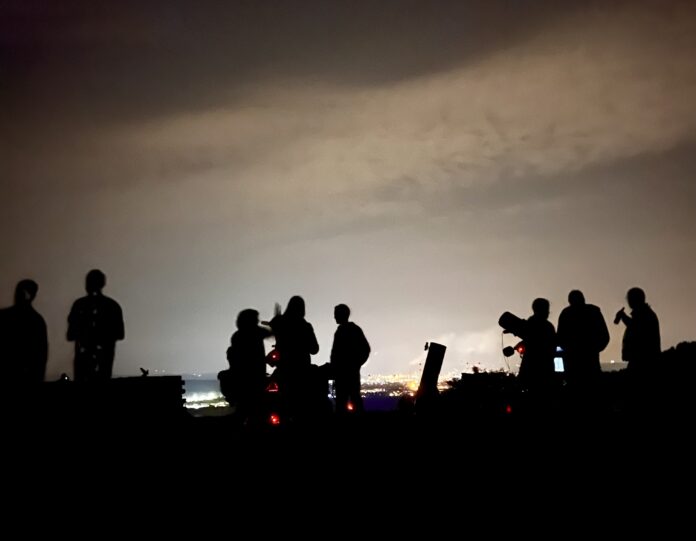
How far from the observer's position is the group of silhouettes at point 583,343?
10.5 metres

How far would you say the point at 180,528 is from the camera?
18.8 ft

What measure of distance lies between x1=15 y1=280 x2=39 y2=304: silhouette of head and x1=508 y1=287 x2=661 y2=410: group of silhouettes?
8050 millimetres

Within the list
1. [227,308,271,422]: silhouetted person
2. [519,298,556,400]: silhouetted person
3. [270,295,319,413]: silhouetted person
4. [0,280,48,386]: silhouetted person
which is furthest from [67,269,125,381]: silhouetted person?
[519,298,556,400]: silhouetted person

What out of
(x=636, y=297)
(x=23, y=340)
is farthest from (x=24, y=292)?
(x=636, y=297)

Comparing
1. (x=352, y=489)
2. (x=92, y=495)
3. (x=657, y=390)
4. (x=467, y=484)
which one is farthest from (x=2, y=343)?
(x=657, y=390)

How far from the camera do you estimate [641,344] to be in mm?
10438

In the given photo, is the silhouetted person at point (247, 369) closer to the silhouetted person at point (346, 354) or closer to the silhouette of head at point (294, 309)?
the silhouette of head at point (294, 309)

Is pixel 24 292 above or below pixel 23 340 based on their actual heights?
above

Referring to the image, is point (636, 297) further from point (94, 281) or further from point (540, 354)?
point (94, 281)

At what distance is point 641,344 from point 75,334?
8.77 m

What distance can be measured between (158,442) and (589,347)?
6878mm

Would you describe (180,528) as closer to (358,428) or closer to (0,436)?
(0,436)

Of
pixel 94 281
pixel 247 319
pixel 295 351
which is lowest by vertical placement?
pixel 295 351

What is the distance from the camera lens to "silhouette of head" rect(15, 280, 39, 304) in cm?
938
